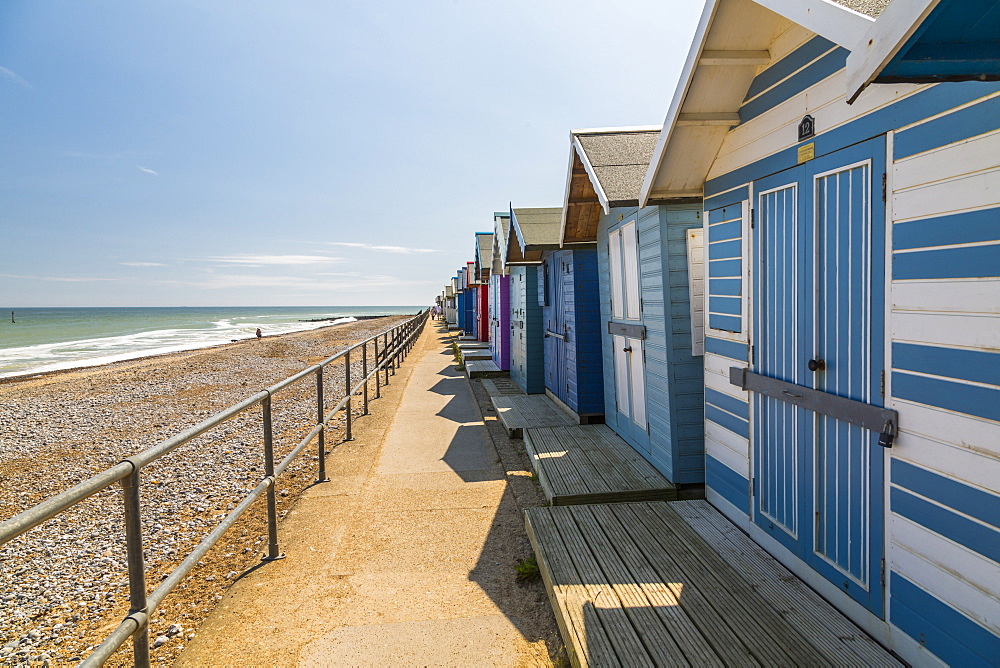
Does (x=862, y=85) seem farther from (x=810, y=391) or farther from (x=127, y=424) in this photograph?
(x=127, y=424)

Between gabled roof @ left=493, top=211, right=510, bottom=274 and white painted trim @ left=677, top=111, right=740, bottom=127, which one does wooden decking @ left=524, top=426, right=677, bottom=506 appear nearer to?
white painted trim @ left=677, top=111, right=740, bottom=127

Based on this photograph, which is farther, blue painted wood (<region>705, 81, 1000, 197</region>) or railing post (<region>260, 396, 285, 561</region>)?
railing post (<region>260, 396, 285, 561</region>)

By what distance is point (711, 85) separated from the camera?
362 cm

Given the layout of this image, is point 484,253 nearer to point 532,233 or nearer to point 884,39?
point 532,233

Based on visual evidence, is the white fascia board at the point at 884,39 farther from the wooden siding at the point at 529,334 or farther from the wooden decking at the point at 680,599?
the wooden siding at the point at 529,334

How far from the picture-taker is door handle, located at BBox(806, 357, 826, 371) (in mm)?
2898

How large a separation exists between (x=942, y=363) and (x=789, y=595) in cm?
153

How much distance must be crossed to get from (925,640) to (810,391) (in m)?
1.18

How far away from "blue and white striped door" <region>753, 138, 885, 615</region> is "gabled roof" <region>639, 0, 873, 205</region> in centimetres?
64

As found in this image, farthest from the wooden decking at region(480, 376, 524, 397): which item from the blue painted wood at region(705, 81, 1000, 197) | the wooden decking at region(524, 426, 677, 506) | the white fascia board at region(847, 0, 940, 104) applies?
the white fascia board at region(847, 0, 940, 104)

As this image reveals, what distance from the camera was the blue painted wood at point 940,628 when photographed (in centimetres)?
202

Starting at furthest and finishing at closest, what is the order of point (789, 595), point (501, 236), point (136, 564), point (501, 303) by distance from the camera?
point (501, 303) < point (501, 236) < point (789, 595) < point (136, 564)

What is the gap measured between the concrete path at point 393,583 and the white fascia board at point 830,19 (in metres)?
3.01

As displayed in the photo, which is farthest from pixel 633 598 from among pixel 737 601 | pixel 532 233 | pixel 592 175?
pixel 532 233
